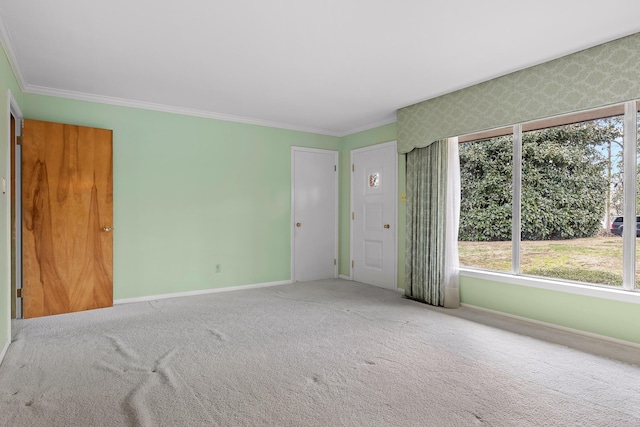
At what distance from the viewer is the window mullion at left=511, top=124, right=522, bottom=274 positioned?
3887 millimetres

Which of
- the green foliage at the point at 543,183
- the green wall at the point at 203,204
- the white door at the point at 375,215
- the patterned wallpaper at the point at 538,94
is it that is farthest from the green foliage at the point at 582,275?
the white door at the point at 375,215

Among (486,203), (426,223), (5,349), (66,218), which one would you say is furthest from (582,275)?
(66,218)

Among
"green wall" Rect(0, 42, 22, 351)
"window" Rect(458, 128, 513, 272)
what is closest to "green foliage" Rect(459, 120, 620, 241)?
"window" Rect(458, 128, 513, 272)

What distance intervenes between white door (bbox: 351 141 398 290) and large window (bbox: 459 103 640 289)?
108 cm

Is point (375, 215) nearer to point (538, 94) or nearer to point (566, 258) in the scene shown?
point (566, 258)

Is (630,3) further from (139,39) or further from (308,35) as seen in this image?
(139,39)

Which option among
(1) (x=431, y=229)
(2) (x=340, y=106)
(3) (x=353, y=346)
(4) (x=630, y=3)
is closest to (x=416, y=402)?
(3) (x=353, y=346)

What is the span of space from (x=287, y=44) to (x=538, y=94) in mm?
2370

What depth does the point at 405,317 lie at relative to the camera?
3.95m

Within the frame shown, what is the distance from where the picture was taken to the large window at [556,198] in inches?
126

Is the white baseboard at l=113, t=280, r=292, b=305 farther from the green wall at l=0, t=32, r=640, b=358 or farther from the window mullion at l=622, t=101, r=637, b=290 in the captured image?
the window mullion at l=622, t=101, r=637, b=290

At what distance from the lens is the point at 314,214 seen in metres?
6.08

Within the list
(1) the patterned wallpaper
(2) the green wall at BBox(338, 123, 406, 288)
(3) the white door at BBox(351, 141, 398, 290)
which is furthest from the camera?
(2) the green wall at BBox(338, 123, 406, 288)

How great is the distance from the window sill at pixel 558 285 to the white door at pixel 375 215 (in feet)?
4.24
